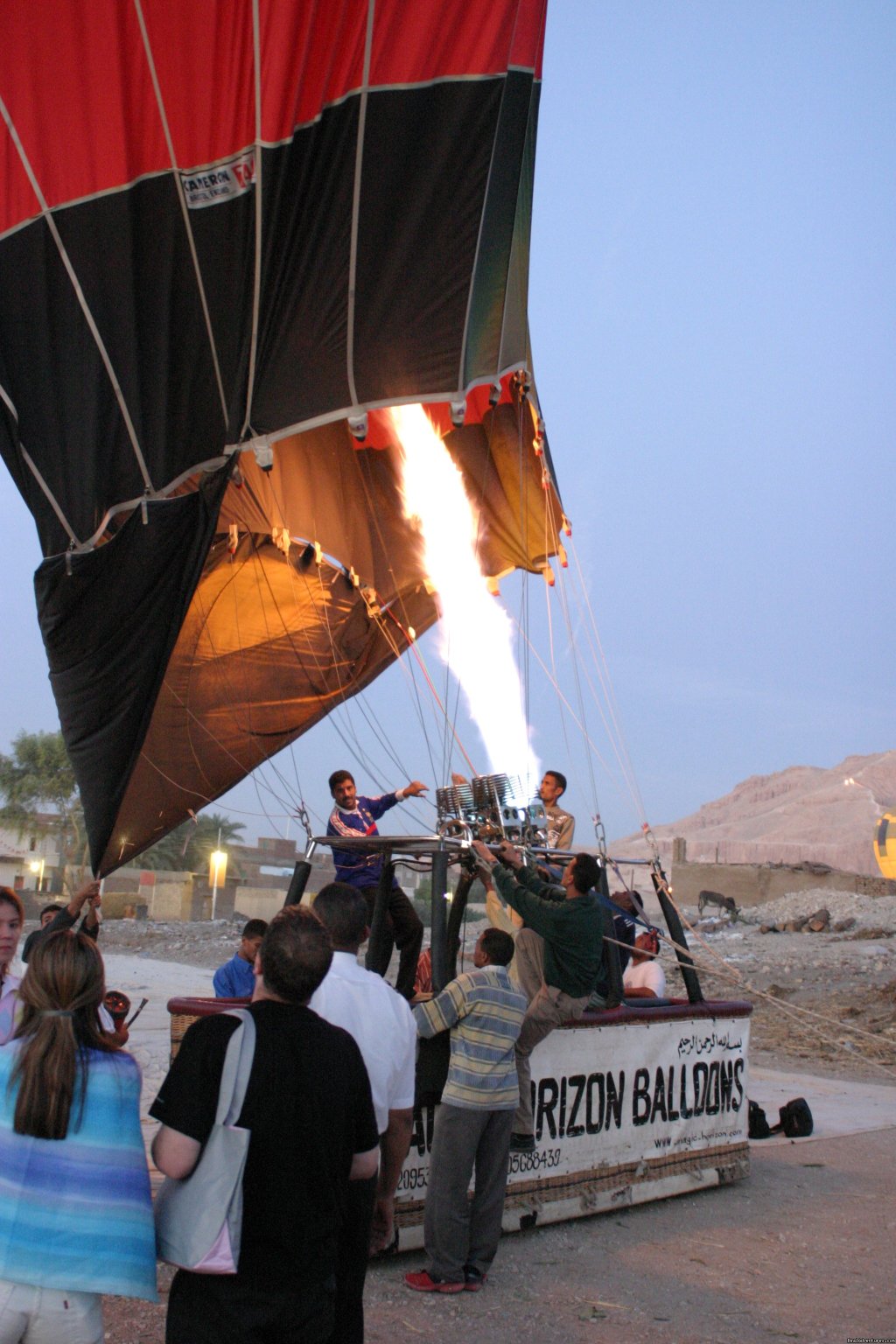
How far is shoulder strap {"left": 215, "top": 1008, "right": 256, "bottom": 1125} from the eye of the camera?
2568mm

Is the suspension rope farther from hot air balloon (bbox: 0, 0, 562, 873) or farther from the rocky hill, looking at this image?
the rocky hill

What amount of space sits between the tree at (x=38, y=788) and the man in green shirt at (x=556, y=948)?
55.1 meters

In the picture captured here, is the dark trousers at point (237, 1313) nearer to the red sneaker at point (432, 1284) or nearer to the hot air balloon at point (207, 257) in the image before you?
the red sneaker at point (432, 1284)

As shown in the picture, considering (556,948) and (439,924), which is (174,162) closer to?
(439,924)

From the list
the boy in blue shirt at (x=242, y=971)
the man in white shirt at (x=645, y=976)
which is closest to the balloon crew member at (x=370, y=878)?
the boy in blue shirt at (x=242, y=971)

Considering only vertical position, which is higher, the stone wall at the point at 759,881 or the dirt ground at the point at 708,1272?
the stone wall at the point at 759,881

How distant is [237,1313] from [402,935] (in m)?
4.35

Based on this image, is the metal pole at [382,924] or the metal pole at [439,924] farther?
the metal pole at [382,924]

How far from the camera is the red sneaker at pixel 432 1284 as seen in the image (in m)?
5.04

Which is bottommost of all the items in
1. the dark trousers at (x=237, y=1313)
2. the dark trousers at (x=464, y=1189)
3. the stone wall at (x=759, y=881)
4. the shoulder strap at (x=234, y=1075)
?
the dark trousers at (x=464, y=1189)

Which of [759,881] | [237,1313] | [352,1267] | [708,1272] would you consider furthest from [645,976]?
[759,881]

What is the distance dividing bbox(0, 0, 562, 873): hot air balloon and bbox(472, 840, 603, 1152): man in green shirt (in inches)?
133

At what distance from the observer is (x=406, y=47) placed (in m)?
8.06

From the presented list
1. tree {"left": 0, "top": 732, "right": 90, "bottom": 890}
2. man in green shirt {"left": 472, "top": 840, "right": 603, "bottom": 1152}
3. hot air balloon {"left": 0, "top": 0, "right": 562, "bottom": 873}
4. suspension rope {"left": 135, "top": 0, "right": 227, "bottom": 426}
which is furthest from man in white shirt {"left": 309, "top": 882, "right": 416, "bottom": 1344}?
tree {"left": 0, "top": 732, "right": 90, "bottom": 890}
